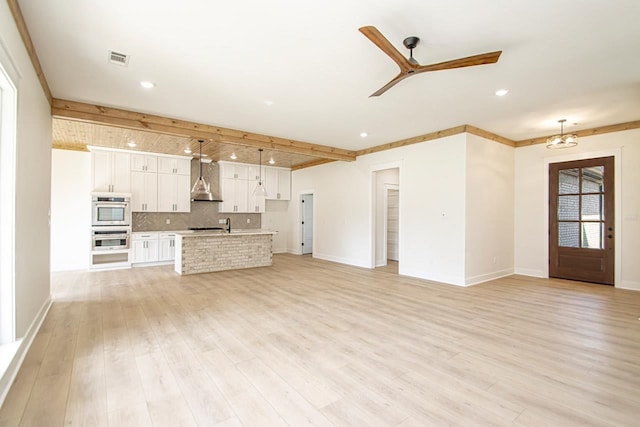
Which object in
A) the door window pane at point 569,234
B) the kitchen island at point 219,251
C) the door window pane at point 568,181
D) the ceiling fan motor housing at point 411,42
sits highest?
the ceiling fan motor housing at point 411,42

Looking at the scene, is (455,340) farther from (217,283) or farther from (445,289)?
(217,283)

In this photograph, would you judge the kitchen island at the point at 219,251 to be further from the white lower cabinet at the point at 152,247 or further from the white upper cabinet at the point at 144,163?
the white upper cabinet at the point at 144,163

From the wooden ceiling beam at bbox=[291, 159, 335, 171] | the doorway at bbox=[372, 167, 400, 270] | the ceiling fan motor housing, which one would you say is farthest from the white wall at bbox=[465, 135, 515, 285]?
the wooden ceiling beam at bbox=[291, 159, 335, 171]

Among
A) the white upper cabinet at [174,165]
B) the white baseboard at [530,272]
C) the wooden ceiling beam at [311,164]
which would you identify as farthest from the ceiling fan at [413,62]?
the white upper cabinet at [174,165]

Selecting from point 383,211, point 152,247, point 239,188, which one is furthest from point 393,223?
point 152,247

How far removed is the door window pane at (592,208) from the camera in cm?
546

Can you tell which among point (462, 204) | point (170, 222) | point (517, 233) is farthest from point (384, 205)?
point (170, 222)

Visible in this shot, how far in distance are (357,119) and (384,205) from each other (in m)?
3.10

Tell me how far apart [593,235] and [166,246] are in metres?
9.20

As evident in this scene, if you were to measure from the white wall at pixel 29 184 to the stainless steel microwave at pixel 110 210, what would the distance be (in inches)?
119

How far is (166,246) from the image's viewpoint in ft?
24.7

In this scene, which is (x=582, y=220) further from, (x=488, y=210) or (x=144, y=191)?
(x=144, y=191)

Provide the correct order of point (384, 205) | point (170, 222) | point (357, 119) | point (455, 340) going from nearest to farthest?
point (455, 340), point (357, 119), point (384, 205), point (170, 222)

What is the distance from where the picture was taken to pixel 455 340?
2.97 metres
